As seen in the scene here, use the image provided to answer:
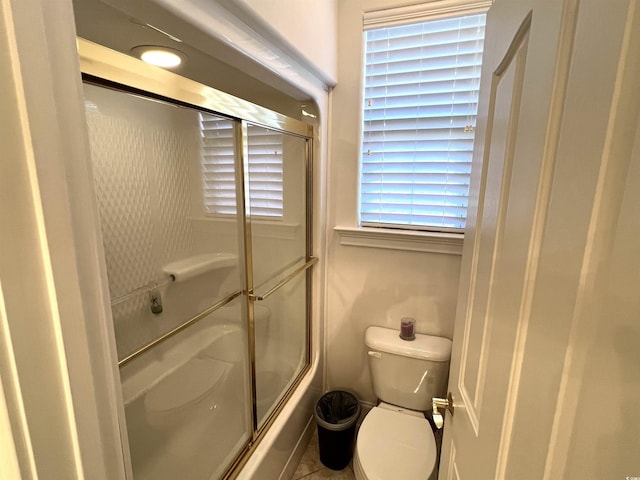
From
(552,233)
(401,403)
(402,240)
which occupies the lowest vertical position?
(401,403)

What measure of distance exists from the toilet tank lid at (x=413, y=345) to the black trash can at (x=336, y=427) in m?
0.40

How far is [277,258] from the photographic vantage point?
1718 millimetres

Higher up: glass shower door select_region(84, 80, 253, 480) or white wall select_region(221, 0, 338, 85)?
white wall select_region(221, 0, 338, 85)

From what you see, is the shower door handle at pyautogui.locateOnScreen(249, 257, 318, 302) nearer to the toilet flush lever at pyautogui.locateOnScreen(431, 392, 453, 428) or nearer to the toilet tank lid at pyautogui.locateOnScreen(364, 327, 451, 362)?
the toilet tank lid at pyautogui.locateOnScreen(364, 327, 451, 362)

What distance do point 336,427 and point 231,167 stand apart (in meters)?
1.36

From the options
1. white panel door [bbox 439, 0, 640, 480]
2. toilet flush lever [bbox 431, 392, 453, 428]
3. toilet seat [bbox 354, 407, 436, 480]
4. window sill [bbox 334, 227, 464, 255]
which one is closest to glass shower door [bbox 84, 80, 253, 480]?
toilet seat [bbox 354, 407, 436, 480]

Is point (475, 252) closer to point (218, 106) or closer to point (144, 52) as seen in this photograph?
point (218, 106)

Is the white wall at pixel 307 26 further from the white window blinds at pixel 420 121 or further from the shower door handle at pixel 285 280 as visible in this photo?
the shower door handle at pixel 285 280

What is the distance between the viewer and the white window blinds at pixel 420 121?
1482mm

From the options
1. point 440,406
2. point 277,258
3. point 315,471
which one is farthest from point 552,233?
point 315,471

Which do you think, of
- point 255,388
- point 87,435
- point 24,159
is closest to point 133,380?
point 255,388

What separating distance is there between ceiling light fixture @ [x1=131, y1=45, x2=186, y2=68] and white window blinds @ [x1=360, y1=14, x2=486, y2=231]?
899 millimetres

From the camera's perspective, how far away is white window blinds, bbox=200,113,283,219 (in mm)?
1371

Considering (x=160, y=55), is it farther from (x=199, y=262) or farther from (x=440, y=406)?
(x=440, y=406)
